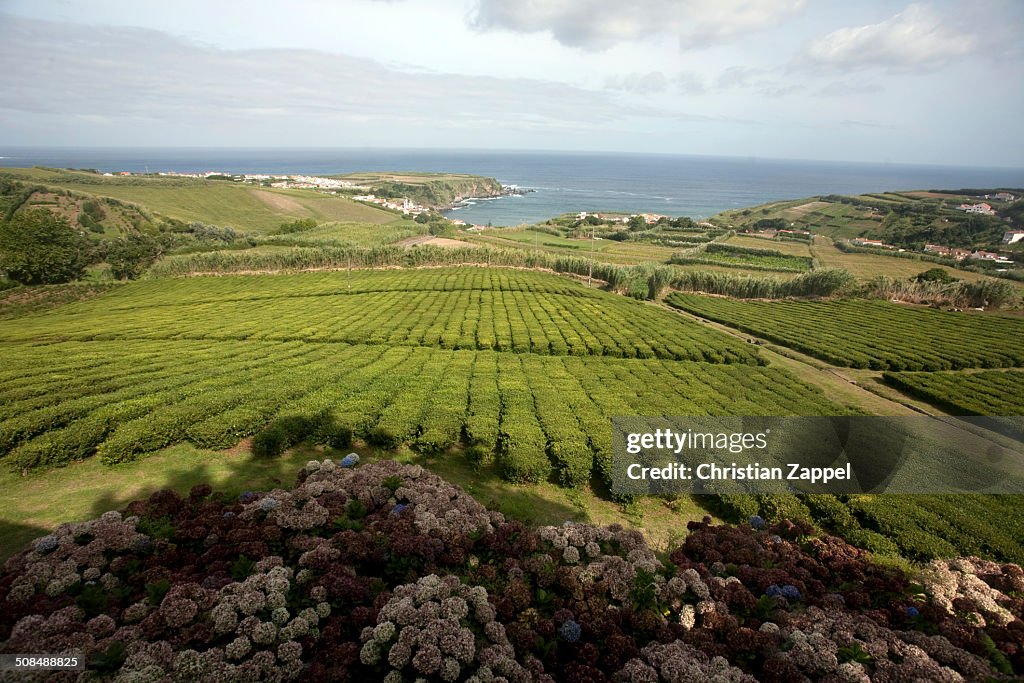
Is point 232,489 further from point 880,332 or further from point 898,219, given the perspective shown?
point 898,219

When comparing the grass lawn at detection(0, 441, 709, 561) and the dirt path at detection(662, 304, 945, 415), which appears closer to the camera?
the grass lawn at detection(0, 441, 709, 561)

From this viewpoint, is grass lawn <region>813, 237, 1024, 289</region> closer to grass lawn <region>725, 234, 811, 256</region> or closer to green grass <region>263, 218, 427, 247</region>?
grass lawn <region>725, 234, 811, 256</region>

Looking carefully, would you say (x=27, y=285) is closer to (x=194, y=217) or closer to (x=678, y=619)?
(x=194, y=217)

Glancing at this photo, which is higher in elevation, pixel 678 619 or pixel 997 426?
pixel 678 619

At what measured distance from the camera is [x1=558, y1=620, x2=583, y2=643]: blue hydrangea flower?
6129mm

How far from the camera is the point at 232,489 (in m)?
9.33

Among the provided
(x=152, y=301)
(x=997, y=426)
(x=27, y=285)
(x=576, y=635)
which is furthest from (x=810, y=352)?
(x=27, y=285)

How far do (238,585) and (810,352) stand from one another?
36113mm

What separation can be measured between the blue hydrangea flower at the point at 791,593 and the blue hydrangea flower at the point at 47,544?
483 inches

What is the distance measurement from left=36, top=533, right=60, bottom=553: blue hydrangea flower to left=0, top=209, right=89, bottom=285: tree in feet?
180

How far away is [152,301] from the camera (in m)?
38.8

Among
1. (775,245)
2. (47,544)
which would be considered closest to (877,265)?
(775,245)

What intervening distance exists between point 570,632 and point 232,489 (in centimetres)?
766

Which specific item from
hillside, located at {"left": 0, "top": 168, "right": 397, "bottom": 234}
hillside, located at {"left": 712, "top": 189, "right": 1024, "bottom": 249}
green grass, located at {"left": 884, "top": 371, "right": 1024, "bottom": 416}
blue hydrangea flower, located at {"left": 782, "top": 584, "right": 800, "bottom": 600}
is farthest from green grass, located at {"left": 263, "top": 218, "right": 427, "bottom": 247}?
hillside, located at {"left": 712, "top": 189, "right": 1024, "bottom": 249}
